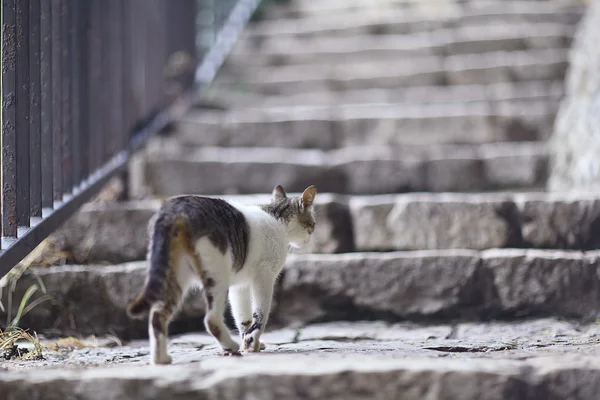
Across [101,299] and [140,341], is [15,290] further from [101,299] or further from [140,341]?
[140,341]

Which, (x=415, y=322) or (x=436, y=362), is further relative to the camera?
(x=415, y=322)

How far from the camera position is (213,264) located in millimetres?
2035

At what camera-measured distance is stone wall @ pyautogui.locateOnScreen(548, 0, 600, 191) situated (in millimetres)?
3750

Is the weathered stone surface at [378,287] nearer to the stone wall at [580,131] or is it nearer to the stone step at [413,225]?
the stone step at [413,225]

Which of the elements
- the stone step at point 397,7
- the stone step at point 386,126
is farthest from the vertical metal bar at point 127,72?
the stone step at point 397,7

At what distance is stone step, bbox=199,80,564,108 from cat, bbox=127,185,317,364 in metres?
2.55

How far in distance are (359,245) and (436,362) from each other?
5.34 ft

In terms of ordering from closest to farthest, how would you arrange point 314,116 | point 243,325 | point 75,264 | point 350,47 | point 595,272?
point 243,325 → point 595,272 → point 75,264 → point 314,116 → point 350,47

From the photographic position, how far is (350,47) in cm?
634

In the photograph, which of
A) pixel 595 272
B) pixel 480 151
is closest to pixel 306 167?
pixel 480 151

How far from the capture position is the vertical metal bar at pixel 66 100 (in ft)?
10.3

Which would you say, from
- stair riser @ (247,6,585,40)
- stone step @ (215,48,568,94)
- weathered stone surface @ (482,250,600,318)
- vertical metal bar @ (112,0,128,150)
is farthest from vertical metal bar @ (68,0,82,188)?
stair riser @ (247,6,585,40)

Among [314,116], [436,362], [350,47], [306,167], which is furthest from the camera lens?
[350,47]

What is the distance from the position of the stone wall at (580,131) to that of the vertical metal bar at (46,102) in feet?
8.63
